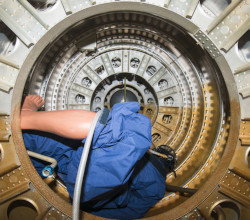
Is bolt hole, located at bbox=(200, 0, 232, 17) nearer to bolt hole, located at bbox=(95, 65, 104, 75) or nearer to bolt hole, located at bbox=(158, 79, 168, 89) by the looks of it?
bolt hole, located at bbox=(158, 79, 168, 89)

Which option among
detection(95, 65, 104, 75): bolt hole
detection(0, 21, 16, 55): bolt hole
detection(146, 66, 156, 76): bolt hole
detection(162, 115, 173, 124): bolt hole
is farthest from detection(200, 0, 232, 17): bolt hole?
detection(0, 21, 16, 55): bolt hole

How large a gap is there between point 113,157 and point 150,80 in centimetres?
189

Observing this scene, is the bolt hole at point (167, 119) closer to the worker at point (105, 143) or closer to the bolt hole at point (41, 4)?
the worker at point (105, 143)

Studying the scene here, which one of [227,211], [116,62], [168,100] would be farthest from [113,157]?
[116,62]

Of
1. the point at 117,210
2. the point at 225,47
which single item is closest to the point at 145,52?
the point at 225,47

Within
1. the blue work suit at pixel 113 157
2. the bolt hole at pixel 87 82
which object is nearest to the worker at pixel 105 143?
the blue work suit at pixel 113 157

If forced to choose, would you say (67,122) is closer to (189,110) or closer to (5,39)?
(5,39)

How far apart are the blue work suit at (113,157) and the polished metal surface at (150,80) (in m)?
0.26

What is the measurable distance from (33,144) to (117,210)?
1.17 m

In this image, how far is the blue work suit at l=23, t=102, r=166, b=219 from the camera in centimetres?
136

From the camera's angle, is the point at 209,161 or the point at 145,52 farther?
the point at 145,52

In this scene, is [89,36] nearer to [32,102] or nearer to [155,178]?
[32,102]

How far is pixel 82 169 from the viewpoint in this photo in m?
1.21

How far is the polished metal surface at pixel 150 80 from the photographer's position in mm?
1626
